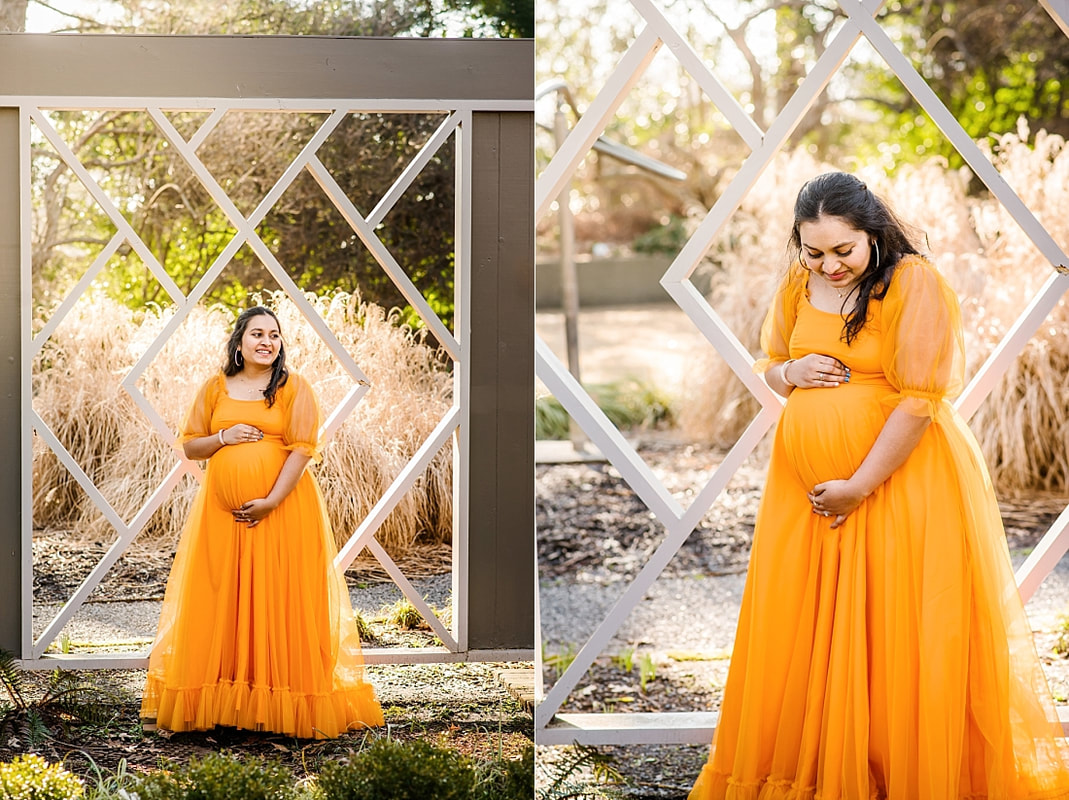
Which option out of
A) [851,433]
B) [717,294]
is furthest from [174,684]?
[717,294]

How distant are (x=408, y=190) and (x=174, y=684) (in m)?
1.30

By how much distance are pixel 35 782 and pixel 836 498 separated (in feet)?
6.30

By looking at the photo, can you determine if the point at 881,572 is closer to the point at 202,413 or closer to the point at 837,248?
the point at 837,248

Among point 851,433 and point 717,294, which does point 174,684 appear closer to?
point 851,433

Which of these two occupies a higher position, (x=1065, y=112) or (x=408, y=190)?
(x=1065, y=112)

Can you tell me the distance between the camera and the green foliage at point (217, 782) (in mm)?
2152

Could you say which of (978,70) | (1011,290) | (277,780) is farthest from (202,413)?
(978,70)

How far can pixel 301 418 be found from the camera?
220 cm

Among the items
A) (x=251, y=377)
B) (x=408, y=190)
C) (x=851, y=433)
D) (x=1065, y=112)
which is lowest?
(x=851, y=433)

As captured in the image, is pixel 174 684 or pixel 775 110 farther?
pixel 775 110

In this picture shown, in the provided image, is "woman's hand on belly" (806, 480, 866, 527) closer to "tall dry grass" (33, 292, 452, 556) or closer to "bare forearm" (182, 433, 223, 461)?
"tall dry grass" (33, 292, 452, 556)

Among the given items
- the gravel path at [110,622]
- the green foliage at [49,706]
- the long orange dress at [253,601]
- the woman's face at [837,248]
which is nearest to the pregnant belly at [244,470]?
the long orange dress at [253,601]

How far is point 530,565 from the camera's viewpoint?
7.43 ft

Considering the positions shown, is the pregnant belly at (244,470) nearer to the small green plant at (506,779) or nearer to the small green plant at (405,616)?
the small green plant at (405,616)
